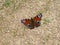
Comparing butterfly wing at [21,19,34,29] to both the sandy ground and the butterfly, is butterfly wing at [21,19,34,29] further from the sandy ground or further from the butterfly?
the sandy ground

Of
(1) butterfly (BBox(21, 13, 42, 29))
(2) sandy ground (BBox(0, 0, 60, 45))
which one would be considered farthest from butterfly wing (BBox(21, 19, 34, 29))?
(2) sandy ground (BBox(0, 0, 60, 45))

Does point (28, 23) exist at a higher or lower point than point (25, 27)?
higher

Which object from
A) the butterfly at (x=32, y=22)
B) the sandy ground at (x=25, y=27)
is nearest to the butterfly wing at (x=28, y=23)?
the butterfly at (x=32, y=22)

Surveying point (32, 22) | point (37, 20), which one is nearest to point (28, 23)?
point (32, 22)

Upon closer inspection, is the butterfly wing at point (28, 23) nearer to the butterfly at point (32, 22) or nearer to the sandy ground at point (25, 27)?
the butterfly at point (32, 22)

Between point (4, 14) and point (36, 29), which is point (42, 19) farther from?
point (4, 14)

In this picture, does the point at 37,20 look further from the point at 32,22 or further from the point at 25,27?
the point at 25,27

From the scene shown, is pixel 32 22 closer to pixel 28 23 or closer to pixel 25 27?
pixel 28 23

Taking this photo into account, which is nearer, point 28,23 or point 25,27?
point 28,23
